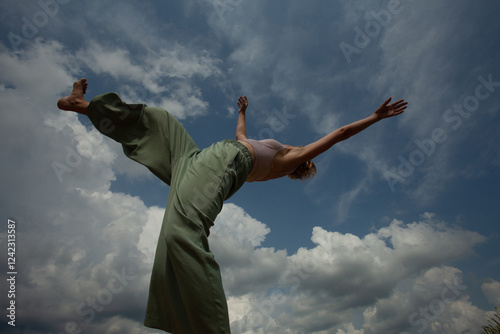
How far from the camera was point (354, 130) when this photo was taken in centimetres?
320

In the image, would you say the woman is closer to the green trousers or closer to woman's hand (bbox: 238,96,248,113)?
the green trousers

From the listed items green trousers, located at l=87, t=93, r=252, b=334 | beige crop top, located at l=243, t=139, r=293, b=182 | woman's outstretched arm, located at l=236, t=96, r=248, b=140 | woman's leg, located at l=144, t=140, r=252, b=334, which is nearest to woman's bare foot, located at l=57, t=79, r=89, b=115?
green trousers, located at l=87, t=93, r=252, b=334

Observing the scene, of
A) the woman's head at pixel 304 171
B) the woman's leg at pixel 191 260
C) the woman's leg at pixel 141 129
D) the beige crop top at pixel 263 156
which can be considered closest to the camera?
the woman's leg at pixel 191 260

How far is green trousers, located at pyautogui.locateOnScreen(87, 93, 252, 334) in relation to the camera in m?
1.95

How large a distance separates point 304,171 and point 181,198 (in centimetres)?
195

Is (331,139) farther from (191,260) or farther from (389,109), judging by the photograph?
(191,260)

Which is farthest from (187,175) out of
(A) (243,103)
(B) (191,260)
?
(A) (243,103)

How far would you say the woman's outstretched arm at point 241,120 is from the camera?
405cm

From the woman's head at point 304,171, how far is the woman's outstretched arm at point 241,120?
829 mm

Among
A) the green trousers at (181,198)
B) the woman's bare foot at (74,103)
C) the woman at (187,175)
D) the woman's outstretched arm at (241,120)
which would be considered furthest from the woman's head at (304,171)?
the woman's bare foot at (74,103)

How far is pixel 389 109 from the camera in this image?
3512 mm

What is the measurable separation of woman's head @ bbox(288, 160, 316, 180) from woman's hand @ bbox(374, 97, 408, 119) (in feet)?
3.17

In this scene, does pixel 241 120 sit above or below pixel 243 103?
below

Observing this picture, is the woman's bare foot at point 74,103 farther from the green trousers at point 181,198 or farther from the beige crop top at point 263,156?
the beige crop top at point 263,156
